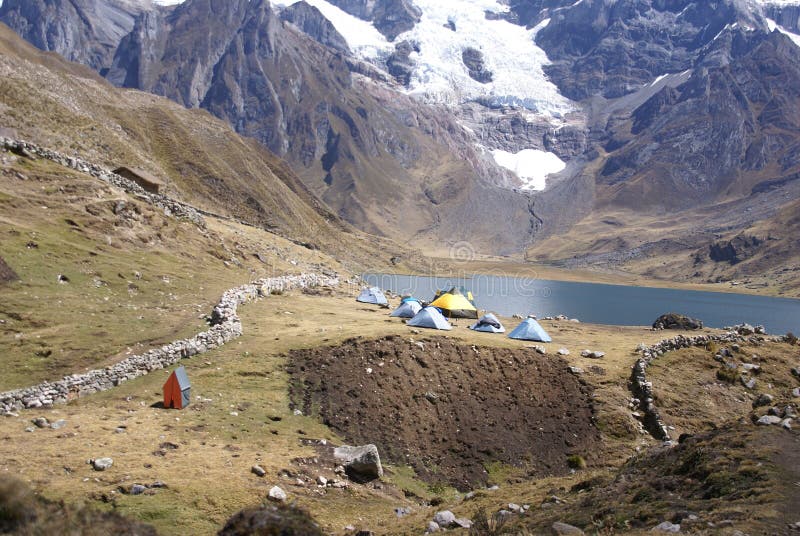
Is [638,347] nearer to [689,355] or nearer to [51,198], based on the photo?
[689,355]

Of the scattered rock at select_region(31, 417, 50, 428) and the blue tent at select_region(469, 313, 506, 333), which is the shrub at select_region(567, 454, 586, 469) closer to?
the blue tent at select_region(469, 313, 506, 333)

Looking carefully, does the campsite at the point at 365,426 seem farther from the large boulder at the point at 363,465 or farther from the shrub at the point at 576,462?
the large boulder at the point at 363,465

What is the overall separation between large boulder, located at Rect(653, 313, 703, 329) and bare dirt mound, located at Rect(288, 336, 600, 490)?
20.6m

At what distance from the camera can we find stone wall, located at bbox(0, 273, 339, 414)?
66.8 ft

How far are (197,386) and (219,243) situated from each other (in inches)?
1362

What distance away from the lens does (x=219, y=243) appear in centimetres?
5662

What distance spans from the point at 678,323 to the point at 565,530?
135 feet

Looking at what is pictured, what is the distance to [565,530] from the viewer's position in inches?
479

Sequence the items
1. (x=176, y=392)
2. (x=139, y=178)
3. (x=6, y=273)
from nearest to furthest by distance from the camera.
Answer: (x=176, y=392), (x=6, y=273), (x=139, y=178)

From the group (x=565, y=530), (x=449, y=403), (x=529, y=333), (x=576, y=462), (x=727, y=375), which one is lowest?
(x=576, y=462)

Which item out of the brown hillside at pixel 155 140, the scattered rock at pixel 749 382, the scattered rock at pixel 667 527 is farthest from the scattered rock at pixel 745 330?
the brown hillside at pixel 155 140

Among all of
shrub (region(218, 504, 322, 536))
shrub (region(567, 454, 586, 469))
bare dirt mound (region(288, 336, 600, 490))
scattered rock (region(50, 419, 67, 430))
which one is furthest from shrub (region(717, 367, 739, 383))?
scattered rock (region(50, 419, 67, 430))

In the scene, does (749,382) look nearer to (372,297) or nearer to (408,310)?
(408,310)

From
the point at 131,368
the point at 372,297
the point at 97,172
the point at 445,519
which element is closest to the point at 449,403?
the point at 445,519
